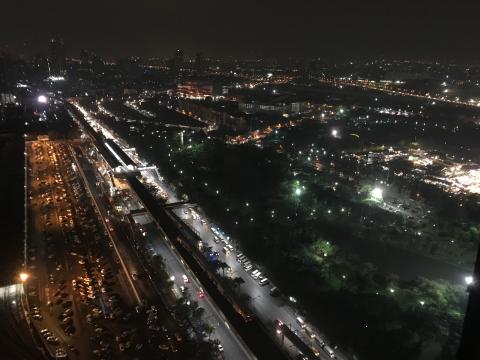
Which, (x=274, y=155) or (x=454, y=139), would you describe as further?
(x=454, y=139)

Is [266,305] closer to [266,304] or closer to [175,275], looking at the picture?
[266,304]

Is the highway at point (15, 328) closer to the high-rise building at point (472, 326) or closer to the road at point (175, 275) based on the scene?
the road at point (175, 275)

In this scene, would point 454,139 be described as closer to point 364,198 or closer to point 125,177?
point 364,198

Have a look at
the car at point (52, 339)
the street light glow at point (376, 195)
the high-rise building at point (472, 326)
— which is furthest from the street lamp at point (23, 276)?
the street light glow at point (376, 195)

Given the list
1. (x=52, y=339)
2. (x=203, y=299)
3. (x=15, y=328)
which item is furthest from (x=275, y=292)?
(x=15, y=328)

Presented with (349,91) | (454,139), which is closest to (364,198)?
(454,139)

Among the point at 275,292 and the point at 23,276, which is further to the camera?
the point at 275,292
